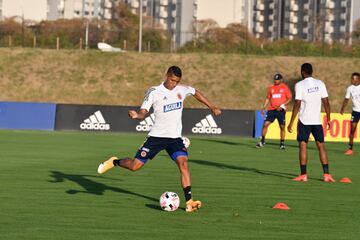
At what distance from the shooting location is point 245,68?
55.8 m

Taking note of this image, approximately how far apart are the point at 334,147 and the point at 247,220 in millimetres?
19856

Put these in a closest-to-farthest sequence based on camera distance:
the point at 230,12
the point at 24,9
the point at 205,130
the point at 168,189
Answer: the point at 168,189 → the point at 205,130 → the point at 24,9 → the point at 230,12

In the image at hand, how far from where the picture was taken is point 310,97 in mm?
16781

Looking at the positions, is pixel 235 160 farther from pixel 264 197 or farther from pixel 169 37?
pixel 169 37

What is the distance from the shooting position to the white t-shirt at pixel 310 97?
16.8 m

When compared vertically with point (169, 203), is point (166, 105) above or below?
above

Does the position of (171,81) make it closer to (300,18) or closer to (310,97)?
(310,97)

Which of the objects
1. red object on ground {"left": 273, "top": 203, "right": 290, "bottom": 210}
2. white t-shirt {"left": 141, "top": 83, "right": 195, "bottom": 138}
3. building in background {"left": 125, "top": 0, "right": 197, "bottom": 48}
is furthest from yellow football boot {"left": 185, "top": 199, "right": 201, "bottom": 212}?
building in background {"left": 125, "top": 0, "right": 197, "bottom": 48}

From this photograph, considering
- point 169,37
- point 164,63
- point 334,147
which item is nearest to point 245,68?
point 164,63

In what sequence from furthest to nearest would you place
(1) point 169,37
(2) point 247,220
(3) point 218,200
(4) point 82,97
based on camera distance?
(1) point 169,37, (4) point 82,97, (3) point 218,200, (2) point 247,220

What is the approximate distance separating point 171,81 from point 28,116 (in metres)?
26.9

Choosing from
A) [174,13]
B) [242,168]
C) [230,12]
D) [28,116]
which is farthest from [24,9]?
[242,168]

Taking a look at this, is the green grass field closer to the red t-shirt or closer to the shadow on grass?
the shadow on grass

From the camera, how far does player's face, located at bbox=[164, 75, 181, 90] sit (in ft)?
40.7
